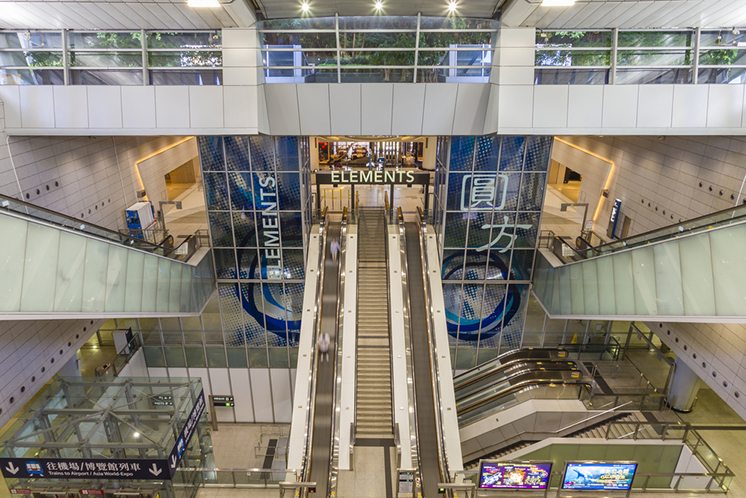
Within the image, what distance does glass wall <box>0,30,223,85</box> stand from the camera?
11617 millimetres

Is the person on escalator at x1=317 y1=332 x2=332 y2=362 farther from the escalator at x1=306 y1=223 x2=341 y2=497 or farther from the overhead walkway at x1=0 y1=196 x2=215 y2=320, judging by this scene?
the overhead walkway at x1=0 y1=196 x2=215 y2=320

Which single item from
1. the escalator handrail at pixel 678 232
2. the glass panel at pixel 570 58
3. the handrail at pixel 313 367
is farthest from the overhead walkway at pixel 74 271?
the escalator handrail at pixel 678 232

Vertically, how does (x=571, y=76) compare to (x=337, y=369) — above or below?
above

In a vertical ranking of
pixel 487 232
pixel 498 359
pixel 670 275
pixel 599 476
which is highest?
pixel 670 275

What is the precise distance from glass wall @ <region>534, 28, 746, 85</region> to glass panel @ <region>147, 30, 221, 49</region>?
7825 millimetres

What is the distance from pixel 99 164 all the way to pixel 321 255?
7.19 m

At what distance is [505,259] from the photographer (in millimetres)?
15453

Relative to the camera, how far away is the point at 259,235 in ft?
49.9

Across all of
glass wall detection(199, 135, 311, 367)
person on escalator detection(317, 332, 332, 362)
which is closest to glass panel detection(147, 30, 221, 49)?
glass wall detection(199, 135, 311, 367)

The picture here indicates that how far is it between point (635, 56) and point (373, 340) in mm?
9439

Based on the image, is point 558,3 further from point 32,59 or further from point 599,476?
point 32,59

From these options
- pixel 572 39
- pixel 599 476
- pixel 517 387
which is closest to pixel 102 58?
pixel 572 39

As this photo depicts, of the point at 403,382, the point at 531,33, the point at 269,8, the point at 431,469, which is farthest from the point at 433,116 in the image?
the point at 431,469

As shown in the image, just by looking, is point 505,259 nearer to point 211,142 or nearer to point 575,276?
point 575,276
